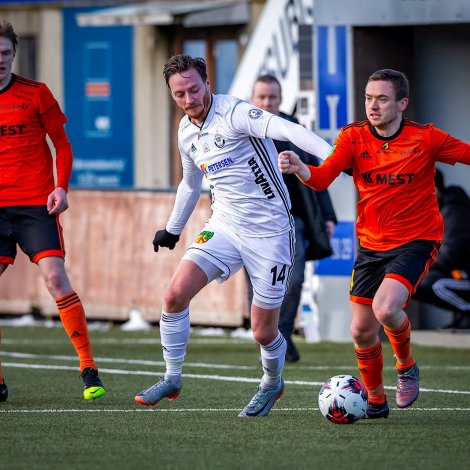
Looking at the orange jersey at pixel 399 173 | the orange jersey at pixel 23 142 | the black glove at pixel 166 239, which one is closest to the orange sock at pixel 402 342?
the orange jersey at pixel 399 173

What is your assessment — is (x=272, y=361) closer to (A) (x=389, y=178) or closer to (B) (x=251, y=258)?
(B) (x=251, y=258)

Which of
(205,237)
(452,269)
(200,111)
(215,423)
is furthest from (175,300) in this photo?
(452,269)

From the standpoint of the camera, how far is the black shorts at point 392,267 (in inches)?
332

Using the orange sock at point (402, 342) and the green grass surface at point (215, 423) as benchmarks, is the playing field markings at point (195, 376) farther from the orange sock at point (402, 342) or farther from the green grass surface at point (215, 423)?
the orange sock at point (402, 342)

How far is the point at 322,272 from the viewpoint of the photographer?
14.5 metres

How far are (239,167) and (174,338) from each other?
3.43ft

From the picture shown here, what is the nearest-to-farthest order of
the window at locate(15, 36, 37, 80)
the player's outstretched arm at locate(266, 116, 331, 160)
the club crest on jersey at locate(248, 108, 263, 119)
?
the player's outstretched arm at locate(266, 116, 331, 160)
the club crest on jersey at locate(248, 108, 263, 119)
the window at locate(15, 36, 37, 80)

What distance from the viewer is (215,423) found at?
27.4 ft

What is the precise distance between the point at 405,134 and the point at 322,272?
19.6 feet

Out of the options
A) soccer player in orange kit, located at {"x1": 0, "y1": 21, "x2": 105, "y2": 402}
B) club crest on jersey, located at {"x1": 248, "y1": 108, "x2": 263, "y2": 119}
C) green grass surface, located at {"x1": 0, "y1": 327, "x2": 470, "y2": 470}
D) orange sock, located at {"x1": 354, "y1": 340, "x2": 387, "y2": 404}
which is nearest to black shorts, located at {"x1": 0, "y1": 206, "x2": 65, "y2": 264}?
soccer player in orange kit, located at {"x1": 0, "y1": 21, "x2": 105, "y2": 402}

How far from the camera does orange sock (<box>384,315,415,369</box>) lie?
859 cm

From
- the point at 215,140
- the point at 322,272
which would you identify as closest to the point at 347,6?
the point at 322,272

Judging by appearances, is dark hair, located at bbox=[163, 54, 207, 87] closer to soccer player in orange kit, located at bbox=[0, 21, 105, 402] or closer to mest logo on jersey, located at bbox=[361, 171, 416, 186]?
mest logo on jersey, located at bbox=[361, 171, 416, 186]

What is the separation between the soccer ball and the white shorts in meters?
0.60
